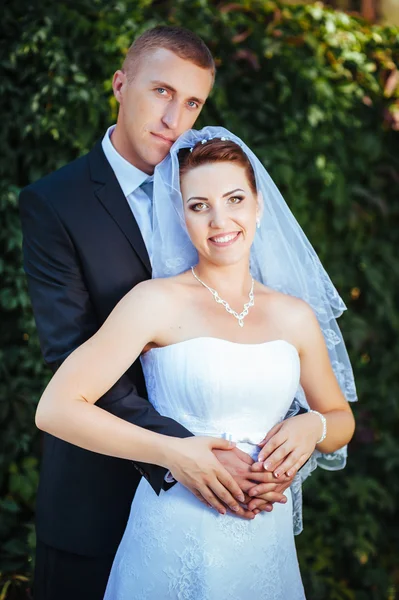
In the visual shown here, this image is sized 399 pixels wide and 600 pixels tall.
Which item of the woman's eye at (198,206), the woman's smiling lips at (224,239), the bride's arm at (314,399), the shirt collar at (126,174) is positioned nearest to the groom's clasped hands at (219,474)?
the bride's arm at (314,399)

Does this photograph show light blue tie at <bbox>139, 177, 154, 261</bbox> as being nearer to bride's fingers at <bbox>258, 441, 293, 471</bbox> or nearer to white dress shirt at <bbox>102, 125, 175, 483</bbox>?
white dress shirt at <bbox>102, 125, 175, 483</bbox>

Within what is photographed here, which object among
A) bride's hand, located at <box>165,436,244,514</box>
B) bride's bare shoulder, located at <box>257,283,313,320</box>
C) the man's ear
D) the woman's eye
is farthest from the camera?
the man's ear

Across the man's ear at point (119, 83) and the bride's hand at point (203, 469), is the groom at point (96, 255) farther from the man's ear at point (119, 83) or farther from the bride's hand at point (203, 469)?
the bride's hand at point (203, 469)

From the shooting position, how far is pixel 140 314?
8.21 ft

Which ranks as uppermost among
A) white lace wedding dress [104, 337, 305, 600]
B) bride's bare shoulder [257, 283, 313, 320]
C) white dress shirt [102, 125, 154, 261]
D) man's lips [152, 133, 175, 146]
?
man's lips [152, 133, 175, 146]

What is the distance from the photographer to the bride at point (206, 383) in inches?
95.8

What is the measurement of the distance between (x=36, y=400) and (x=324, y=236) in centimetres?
194

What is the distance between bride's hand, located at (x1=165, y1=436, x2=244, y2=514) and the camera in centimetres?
238

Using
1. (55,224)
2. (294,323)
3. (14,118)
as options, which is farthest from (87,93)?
(294,323)

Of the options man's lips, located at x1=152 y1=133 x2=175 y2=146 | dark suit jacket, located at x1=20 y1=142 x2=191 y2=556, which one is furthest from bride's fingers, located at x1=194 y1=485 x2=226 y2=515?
man's lips, located at x1=152 y1=133 x2=175 y2=146

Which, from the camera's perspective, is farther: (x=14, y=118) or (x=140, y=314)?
(x=14, y=118)

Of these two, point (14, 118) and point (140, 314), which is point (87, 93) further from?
point (140, 314)

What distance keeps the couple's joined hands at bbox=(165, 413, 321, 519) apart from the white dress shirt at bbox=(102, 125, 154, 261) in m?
0.86

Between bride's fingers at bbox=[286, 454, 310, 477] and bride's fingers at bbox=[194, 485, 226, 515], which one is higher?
bride's fingers at bbox=[286, 454, 310, 477]
